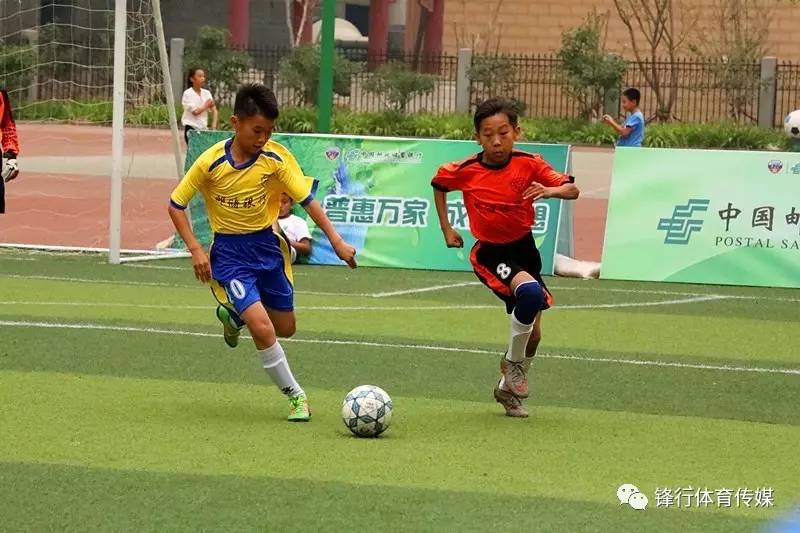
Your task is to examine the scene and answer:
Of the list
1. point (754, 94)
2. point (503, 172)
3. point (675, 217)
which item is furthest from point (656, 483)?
point (754, 94)

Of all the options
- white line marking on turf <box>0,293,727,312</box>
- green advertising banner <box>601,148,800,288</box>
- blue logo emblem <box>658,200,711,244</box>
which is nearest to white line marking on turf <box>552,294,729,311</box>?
white line marking on turf <box>0,293,727,312</box>

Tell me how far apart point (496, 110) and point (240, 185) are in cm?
146

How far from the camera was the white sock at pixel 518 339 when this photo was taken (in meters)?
8.49

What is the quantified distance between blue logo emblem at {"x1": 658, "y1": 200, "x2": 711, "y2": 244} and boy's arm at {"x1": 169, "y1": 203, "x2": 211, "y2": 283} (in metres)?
8.73

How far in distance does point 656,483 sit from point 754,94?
111 feet

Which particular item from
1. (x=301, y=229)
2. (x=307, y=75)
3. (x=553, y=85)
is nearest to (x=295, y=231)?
(x=301, y=229)

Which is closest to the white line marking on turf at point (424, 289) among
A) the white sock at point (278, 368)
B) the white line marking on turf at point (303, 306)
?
the white line marking on turf at point (303, 306)

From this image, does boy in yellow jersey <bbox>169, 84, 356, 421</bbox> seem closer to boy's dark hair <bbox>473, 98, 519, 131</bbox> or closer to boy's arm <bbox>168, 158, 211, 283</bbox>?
boy's arm <bbox>168, 158, 211, 283</bbox>

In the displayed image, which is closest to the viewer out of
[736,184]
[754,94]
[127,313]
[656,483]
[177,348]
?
[656,483]

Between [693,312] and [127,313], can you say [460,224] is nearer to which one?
[693,312]

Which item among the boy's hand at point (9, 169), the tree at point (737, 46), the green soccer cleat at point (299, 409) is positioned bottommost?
the green soccer cleat at point (299, 409)

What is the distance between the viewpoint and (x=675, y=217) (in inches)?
637

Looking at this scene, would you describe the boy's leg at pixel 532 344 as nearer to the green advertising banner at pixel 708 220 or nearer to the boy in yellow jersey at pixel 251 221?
the boy in yellow jersey at pixel 251 221

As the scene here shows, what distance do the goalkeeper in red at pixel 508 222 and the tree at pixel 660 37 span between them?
30.7 m
